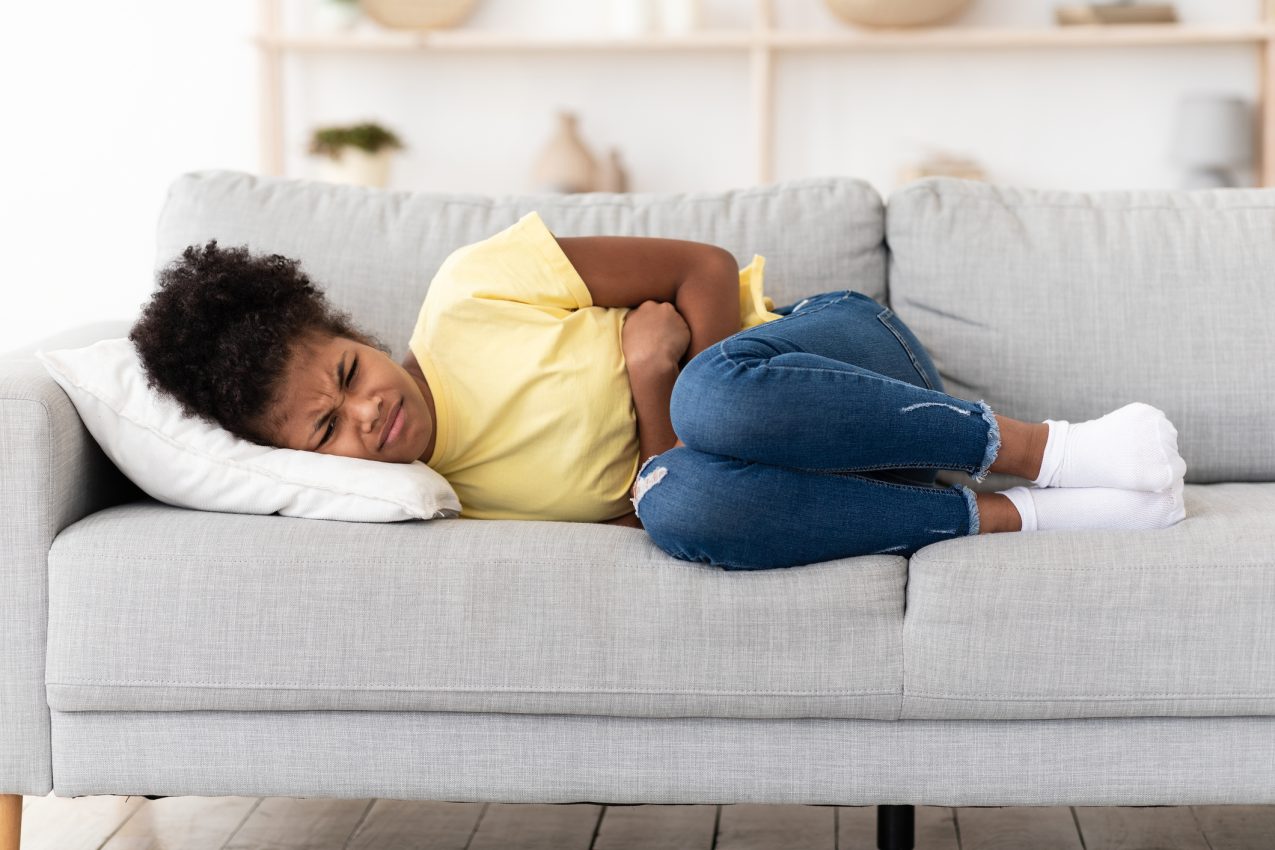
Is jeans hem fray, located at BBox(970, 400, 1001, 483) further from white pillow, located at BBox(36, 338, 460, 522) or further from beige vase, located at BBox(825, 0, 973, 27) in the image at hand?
beige vase, located at BBox(825, 0, 973, 27)

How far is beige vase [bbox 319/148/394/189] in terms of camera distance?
3521 mm

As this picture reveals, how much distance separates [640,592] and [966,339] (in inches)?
29.8

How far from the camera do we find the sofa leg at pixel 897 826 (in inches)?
62.1

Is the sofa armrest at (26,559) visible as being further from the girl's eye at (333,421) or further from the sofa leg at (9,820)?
the girl's eye at (333,421)

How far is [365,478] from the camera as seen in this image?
1.49 metres

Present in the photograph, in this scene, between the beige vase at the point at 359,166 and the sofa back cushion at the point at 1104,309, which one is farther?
the beige vase at the point at 359,166

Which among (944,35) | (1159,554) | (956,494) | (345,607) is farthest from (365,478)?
(944,35)

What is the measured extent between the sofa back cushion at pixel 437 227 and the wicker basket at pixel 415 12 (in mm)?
1632

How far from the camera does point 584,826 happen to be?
5.87ft

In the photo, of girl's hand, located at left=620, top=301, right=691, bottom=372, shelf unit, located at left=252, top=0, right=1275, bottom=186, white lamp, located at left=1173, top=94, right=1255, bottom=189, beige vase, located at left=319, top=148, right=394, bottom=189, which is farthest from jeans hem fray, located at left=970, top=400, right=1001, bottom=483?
beige vase, located at left=319, top=148, right=394, bottom=189

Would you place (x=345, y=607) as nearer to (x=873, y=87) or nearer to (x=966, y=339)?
(x=966, y=339)

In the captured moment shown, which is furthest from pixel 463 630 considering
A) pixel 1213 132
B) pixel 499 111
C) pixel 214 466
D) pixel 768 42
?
pixel 1213 132

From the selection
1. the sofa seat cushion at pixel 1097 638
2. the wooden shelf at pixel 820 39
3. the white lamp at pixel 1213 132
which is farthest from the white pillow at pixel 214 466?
the white lamp at pixel 1213 132

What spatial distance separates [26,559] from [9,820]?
312 millimetres
